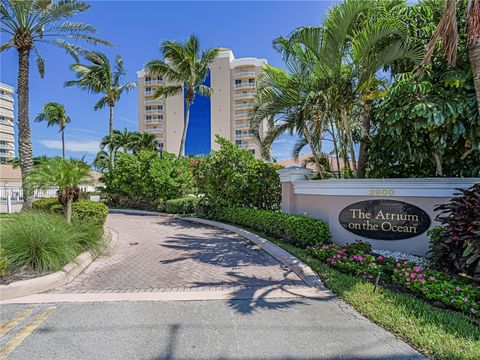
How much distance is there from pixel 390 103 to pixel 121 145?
30.4 meters

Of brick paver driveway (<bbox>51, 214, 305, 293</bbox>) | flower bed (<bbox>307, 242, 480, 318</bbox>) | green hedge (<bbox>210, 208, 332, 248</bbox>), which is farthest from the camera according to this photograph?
green hedge (<bbox>210, 208, 332, 248</bbox>)

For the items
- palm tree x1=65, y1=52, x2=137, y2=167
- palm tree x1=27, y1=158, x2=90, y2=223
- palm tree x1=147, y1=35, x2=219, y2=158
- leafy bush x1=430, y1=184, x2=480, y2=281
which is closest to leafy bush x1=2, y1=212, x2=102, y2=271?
palm tree x1=27, y1=158, x2=90, y2=223

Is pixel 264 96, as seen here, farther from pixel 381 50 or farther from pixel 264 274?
pixel 264 274

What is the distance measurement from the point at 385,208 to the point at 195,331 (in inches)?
215

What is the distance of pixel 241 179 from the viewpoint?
35.8 ft

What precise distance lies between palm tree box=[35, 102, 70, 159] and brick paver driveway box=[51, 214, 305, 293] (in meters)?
34.0

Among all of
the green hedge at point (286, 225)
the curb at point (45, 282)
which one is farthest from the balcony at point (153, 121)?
the curb at point (45, 282)

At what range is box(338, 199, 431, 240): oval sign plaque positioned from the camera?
6.38 meters

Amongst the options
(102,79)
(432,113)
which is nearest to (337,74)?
(432,113)

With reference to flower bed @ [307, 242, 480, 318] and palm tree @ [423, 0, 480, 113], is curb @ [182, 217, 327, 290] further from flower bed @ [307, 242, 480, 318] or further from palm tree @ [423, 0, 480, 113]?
palm tree @ [423, 0, 480, 113]

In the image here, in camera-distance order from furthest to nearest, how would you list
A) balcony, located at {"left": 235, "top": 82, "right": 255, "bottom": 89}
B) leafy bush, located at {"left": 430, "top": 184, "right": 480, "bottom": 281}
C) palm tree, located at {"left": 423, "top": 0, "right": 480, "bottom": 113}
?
balcony, located at {"left": 235, "top": 82, "right": 255, "bottom": 89} → palm tree, located at {"left": 423, "top": 0, "right": 480, "bottom": 113} → leafy bush, located at {"left": 430, "top": 184, "right": 480, "bottom": 281}

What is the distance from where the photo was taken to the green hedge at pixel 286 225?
728 cm

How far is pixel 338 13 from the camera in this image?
6.88 meters

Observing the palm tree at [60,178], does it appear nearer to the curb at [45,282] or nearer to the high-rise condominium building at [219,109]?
the curb at [45,282]
